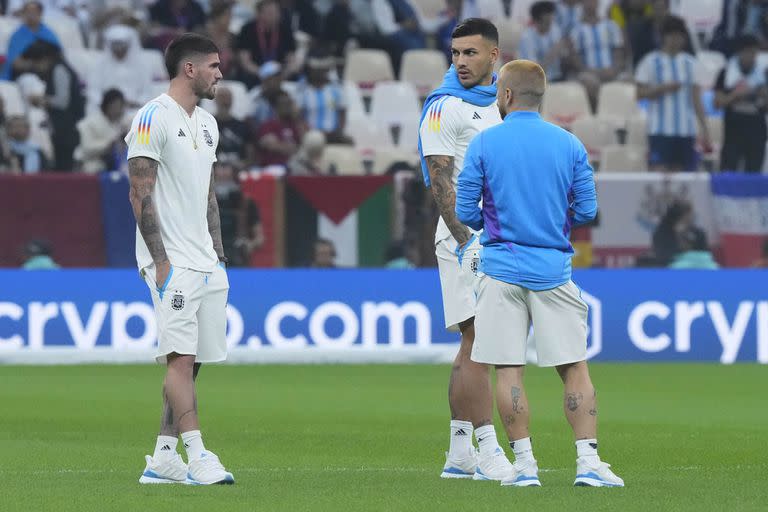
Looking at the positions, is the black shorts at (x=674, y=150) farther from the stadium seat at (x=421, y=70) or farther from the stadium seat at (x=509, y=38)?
the stadium seat at (x=421, y=70)

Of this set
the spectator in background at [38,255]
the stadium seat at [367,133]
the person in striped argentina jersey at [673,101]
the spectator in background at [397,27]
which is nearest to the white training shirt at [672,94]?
the person in striped argentina jersey at [673,101]

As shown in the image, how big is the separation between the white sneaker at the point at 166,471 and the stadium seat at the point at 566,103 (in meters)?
14.3

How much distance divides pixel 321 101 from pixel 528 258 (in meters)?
14.3

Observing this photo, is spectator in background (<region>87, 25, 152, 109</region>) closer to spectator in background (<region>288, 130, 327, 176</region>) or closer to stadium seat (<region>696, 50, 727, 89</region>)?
spectator in background (<region>288, 130, 327, 176</region>)

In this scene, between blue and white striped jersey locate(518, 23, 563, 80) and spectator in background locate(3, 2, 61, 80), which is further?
blue and white striped jersey locate(518, 23, 563, 80)

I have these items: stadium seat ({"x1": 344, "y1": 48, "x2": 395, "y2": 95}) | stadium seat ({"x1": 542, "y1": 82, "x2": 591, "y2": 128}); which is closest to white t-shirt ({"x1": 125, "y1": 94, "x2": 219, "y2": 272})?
stadium seat ({"x1": 542, "y1": 82, "x2": 591, "y2": 128})

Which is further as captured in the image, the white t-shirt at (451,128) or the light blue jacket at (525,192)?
the white t-shirt at (451,128)

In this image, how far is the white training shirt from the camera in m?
22.6

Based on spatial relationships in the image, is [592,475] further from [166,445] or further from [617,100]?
[617,100]

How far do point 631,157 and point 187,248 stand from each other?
1259 centimetres

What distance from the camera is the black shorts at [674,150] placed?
22.3 meters

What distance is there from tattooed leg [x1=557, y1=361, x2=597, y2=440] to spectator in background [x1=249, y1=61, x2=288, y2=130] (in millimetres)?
13272

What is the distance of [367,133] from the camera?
2344 centimetres

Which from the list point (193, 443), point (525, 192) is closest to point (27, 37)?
point (193, 443)
